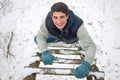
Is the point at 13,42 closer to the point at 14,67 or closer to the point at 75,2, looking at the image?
the point at 14,67

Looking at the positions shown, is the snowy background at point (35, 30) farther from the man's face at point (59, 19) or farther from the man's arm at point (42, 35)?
the man's face at point (59, 19)

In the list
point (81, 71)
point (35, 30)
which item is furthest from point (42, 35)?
point (35, 30)

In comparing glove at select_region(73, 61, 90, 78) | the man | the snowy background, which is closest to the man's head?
the man

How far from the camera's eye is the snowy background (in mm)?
5723

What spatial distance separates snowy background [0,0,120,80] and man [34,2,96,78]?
695 millimetres

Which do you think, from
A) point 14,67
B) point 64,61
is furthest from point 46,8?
point 64,61

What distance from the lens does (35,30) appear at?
7156 mm

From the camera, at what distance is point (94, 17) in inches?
307

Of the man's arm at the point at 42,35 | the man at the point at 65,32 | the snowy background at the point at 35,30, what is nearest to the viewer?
the man at the point at 65,32

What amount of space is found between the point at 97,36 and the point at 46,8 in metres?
2.39

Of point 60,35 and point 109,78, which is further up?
point 60,35

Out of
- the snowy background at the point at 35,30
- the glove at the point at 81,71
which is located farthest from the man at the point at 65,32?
the snowy background at the point at 35,30

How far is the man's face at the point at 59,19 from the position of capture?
3.48 metres

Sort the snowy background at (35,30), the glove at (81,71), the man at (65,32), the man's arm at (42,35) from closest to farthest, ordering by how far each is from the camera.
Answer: the glove at (81,71)
the man at (65,32)
the man's arm at (42,35)
the snowy background at (35,30)
